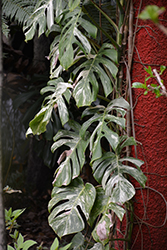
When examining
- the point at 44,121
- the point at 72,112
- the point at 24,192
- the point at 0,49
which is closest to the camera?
the point at 0,49

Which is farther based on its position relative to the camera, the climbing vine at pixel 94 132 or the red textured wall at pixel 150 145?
the red textured wall at pixel 150 145

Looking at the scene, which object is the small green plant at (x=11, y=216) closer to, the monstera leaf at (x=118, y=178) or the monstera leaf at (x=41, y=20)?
the monstera leaf at (x=118, y=178)

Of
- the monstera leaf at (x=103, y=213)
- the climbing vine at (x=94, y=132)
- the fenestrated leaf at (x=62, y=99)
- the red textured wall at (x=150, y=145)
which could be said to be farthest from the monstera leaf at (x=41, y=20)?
the monstera leaf at (x=103, y=213)

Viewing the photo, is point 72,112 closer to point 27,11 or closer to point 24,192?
point 27,11

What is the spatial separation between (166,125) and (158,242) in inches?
21.5

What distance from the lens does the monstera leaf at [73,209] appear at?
2.93 ft

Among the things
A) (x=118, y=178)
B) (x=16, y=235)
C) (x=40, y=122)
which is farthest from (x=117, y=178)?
(x=16, y=235)

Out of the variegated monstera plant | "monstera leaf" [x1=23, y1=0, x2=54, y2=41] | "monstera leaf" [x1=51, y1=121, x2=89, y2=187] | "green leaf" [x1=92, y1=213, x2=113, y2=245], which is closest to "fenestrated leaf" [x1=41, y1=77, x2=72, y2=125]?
the variegated monstera plant

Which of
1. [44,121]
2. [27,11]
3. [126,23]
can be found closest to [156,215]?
[44,121]

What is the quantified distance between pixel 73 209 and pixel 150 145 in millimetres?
451

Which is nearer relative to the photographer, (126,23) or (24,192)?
(126,23)

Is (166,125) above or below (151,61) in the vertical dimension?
below

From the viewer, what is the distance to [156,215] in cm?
107

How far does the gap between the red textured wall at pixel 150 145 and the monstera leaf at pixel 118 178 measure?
184 millimetres
